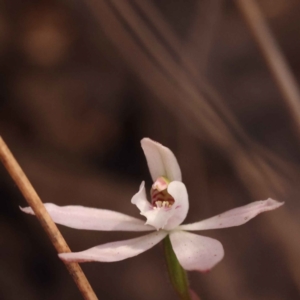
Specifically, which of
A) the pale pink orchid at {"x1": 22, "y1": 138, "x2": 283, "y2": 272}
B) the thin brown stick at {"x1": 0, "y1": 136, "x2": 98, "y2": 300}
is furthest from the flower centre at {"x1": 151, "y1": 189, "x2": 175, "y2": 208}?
the thin brown stick at {"x1": 0, "y1": 136, "x2": 98, "y2": 300}

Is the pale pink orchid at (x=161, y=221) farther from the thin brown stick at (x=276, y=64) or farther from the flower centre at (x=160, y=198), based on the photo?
the thin brown stick at (x=276, y=64)

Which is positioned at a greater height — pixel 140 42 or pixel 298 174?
pixel 140 42

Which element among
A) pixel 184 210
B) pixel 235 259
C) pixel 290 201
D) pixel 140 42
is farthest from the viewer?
pixel 235 259

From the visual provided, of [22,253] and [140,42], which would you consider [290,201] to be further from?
[22,253]

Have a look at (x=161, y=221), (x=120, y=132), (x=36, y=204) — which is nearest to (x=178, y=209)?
(x=161, y=221)

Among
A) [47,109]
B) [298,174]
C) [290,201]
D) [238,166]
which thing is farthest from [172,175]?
[47,109]

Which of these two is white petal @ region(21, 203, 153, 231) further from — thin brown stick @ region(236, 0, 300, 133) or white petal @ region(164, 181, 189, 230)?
thin brown stick @ region(236, 0, 300, 133)

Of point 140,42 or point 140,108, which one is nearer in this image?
point 140,42
